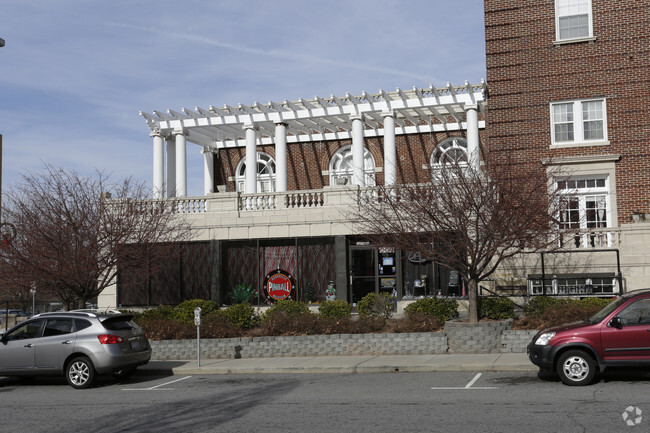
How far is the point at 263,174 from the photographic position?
3675 cm

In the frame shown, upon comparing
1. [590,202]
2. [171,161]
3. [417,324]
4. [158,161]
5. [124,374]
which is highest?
[171,161]

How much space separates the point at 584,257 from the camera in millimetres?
22047

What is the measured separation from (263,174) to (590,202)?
1769 cm

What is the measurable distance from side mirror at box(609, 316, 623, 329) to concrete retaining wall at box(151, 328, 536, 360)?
4.52 meters

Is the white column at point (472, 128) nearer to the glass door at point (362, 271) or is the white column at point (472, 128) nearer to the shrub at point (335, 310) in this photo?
the glass door at point (362, 271)

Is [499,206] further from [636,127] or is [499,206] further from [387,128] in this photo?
[387,128]

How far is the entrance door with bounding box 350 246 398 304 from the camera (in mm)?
25875

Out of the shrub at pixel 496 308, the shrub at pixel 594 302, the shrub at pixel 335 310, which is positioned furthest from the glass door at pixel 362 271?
the shrub at pixel 594 302

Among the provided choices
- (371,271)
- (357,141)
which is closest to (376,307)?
(371,271)

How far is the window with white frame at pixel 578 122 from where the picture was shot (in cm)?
2450

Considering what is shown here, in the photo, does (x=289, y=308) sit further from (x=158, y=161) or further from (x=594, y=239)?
(x=158, y=161)

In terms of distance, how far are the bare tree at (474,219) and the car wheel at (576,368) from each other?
5425 mm

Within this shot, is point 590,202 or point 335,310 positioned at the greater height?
point 590,202

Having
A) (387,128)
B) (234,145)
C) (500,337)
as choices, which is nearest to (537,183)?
(500,337)
